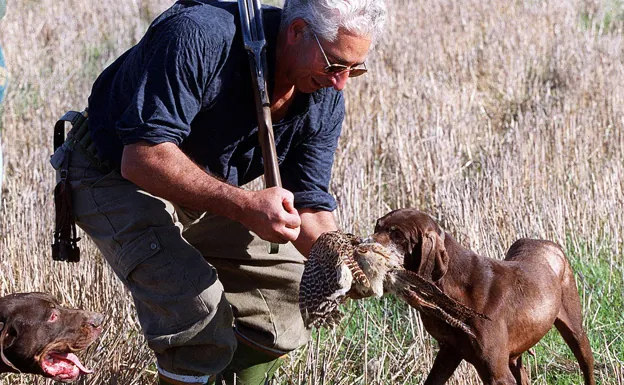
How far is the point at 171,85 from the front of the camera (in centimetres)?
327

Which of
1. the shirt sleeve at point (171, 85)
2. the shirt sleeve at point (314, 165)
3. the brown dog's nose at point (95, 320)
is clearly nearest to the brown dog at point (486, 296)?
the shirt sleeve at point (314, 165)

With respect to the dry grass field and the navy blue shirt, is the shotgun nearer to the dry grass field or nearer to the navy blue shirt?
the navy blue shirt

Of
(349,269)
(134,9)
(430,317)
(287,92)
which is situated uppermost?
(287,92)

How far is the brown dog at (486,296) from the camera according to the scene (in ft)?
11.7

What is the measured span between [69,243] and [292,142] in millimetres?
954

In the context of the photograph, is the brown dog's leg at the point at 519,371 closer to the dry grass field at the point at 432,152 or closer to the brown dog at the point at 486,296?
the brown dog at the point at 486,296

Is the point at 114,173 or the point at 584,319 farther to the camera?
the point at 584,319

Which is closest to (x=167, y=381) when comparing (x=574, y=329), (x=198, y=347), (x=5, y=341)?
(x=198, y=347)

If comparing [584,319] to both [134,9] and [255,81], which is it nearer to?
[255,81]

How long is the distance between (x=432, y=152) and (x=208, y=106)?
120 inches

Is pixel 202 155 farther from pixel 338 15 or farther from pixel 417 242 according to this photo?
pixel 417 242

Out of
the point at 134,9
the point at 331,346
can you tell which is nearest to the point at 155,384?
the point at 331,346

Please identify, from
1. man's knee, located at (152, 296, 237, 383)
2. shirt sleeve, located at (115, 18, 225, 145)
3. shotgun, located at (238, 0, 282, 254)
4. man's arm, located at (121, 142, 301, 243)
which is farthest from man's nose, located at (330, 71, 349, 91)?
man's knee, located at (152, 296, 237, 383)

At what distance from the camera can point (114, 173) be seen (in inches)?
142
